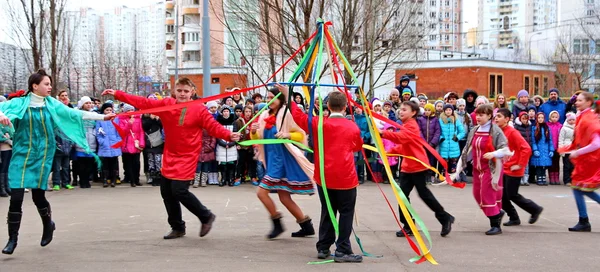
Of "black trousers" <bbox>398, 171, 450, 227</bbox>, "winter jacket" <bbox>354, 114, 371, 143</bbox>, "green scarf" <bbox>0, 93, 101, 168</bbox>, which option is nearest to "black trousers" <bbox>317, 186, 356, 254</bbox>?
"black trousers" <bbox>398, 171, 450, 227</bbox>

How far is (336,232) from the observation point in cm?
614

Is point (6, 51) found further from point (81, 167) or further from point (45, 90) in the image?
point (45, 90)

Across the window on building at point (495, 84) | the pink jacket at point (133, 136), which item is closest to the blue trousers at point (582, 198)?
the pink jacket at point (133, 136)

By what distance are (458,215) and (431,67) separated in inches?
1594

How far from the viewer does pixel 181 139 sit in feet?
23.0

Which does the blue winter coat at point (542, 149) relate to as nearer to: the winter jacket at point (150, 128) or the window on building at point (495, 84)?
the winter jacket at point (150, 128)

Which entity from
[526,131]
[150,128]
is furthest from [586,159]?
[150,128]

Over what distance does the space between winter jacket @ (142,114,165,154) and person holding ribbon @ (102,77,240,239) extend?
5.05 m

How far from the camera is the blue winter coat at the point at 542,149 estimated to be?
13.0 metres

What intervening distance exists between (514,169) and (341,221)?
9.97 ft

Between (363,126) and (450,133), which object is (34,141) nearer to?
(363,126)

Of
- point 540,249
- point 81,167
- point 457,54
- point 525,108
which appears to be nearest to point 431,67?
point 457,54

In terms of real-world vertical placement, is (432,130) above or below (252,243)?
above

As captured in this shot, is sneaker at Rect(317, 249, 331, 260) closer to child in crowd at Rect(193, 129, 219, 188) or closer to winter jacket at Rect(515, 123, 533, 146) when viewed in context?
child in crowd at Rect(193, 129, 219, 188)
